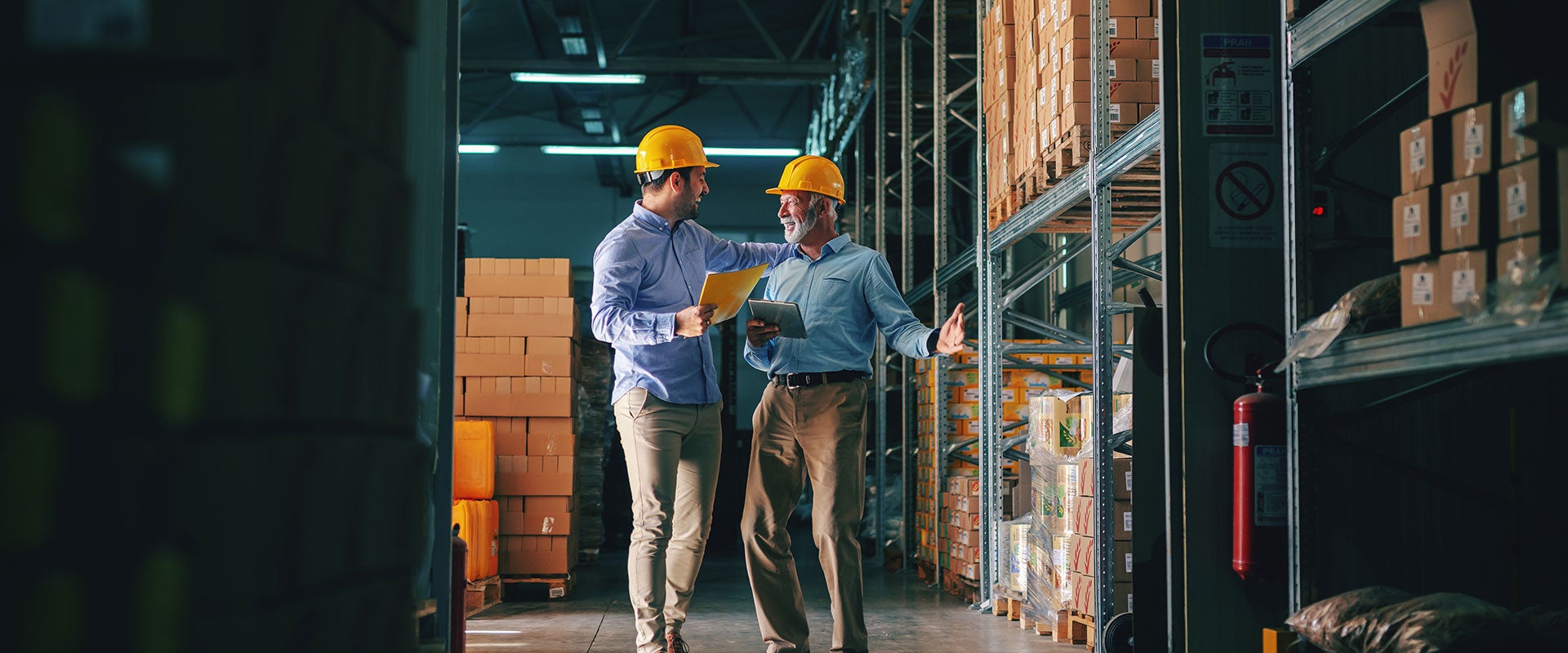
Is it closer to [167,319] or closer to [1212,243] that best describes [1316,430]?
[1212,243]

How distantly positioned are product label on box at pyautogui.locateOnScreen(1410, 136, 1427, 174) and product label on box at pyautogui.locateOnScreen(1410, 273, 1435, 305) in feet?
0.81

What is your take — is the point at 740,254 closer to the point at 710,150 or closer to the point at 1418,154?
the point at 1418,154

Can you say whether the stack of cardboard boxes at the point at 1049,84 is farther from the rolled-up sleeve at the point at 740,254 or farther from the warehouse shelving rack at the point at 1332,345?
the warehouse shelving rack at the point at 1332,345

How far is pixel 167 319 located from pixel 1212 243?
3047mm

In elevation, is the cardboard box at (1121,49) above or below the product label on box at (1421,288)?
above

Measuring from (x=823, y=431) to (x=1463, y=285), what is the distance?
8.67 feet

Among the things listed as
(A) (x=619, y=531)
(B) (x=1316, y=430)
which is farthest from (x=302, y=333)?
(A) (x=619, y=531)

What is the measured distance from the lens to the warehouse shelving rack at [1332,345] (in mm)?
2344

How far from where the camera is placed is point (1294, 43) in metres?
3.15

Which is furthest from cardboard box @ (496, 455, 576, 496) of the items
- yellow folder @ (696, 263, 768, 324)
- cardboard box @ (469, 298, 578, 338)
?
yellow folder @ (696, 263, 768, 324)

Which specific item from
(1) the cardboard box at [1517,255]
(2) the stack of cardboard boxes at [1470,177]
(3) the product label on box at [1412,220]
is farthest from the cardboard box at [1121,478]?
(1) the cardboard box at [1517,255]

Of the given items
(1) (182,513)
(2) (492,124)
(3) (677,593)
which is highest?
(2) (492,124)

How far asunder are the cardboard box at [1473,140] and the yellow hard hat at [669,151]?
303 cm

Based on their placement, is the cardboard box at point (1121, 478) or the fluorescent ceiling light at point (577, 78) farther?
the fluorescent ceiling light at point (577, 78)
